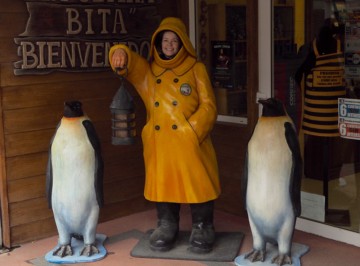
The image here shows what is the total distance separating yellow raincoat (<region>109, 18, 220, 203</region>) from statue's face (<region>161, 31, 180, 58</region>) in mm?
43

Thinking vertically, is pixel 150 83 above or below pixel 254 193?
above

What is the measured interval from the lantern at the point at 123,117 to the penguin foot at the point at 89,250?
76 centimetres

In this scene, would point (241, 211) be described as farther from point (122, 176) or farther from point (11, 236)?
point (11, 236)

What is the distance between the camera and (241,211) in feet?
15.7

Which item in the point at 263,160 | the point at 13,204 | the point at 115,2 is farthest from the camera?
the point at 115,2

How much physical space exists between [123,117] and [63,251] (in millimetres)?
1025

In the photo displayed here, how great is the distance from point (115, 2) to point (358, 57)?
1918mm

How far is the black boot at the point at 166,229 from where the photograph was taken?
401 cm

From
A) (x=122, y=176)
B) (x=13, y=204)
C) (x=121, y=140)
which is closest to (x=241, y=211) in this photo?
(x=122, y=176)

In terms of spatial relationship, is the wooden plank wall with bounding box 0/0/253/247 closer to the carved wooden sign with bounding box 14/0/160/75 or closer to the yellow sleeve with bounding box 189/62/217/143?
the carved wooden sign with bounding box 14/0/160/75

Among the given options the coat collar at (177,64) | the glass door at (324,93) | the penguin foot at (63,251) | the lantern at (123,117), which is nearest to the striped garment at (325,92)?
the glass door at (324,93)

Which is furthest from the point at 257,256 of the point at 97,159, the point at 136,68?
the point at 136,68

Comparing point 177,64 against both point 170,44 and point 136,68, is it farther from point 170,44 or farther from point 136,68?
point 136,68

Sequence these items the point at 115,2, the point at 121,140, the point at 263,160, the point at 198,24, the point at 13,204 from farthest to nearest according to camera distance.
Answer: the point at 198,24, the point at 115,2, the point at 13,204, the point at 121,140, the point at 263,160
